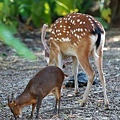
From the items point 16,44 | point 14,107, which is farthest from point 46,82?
point 16,44

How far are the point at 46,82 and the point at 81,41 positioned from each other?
781 millimetres

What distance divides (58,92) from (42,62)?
4533 mm

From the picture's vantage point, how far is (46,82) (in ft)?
12.0

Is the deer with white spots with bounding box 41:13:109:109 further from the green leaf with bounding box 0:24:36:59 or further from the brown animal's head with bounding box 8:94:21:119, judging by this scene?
the green leaf with bounding box 0:24:36:59

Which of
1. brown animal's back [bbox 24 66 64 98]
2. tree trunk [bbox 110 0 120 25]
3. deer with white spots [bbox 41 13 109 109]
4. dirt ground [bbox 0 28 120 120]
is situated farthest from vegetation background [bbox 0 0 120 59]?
brown animal's back [bbox 24 66 64 98]

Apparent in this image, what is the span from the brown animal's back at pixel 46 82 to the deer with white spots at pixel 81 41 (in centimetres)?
51

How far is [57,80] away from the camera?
373 centimetres

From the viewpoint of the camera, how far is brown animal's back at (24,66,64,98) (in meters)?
3.63

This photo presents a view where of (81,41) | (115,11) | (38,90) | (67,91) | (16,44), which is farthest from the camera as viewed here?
(115,11)

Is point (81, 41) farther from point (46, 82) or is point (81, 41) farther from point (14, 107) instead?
point (14, 107)

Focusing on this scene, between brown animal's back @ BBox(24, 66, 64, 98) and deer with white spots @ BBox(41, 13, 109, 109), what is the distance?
0.51m

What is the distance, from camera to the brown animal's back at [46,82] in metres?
3.63

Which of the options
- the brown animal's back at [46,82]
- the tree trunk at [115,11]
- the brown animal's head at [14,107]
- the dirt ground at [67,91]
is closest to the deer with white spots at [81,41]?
the dirt ground at [67,91]

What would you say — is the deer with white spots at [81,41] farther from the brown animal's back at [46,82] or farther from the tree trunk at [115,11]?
the tree trunk at [115,11]
